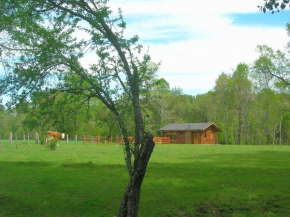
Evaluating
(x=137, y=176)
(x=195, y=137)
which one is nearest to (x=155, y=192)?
(x=137, y=176)

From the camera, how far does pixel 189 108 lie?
73125 mm

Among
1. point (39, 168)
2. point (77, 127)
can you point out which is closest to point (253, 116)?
point (39, 168)

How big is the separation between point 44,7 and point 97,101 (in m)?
2.46

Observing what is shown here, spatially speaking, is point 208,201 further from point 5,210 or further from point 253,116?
point 253,116

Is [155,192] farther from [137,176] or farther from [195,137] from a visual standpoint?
[195,137]

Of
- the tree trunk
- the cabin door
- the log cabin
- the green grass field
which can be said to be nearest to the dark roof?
the log cabin

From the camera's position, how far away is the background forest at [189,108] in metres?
7.62

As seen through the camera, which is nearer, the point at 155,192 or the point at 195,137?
the point at 155,192

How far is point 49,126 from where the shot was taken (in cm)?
789

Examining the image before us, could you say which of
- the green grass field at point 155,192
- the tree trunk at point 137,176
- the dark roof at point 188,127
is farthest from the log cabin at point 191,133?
the tree trunk at point 137,176

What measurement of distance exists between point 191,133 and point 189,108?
19.3 metres

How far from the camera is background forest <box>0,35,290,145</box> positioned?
762cm

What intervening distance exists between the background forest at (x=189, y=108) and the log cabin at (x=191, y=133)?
2.45 meters

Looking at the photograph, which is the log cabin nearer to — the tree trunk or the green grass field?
the green grass field
